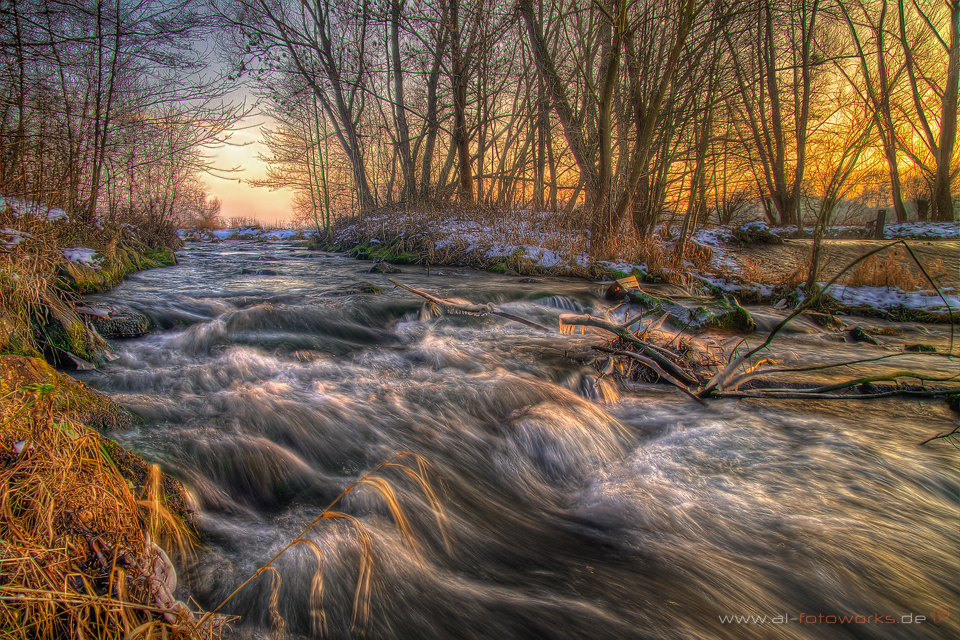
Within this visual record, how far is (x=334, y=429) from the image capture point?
3.04m

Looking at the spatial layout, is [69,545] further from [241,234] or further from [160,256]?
[241,234]

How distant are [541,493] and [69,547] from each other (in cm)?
221

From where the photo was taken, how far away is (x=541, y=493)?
268cm

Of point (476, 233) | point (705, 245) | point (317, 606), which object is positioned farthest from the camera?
point (476, 233)

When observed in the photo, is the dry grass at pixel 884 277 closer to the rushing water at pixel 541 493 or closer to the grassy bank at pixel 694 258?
the grassy bank at pixel 694 258

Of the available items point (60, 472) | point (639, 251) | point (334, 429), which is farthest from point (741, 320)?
point (60, 472)

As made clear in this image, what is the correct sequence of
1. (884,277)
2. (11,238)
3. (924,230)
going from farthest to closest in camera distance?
(924,230), (884,277), (11,238)

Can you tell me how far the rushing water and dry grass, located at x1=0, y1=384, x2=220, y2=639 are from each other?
53 centimetres

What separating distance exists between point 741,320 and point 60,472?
665 centimetres

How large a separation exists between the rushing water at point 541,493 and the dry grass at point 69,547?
534 millimetres

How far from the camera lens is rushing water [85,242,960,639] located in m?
1.72

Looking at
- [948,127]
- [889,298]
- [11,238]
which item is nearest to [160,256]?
[11,238]

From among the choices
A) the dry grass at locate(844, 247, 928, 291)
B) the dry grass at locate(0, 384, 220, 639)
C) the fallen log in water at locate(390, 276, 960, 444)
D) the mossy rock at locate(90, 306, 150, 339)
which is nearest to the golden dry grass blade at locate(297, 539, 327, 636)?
the dry grass at locate(0, 384, 220, 639)

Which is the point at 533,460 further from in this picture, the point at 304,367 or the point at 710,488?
the point at 304,367
